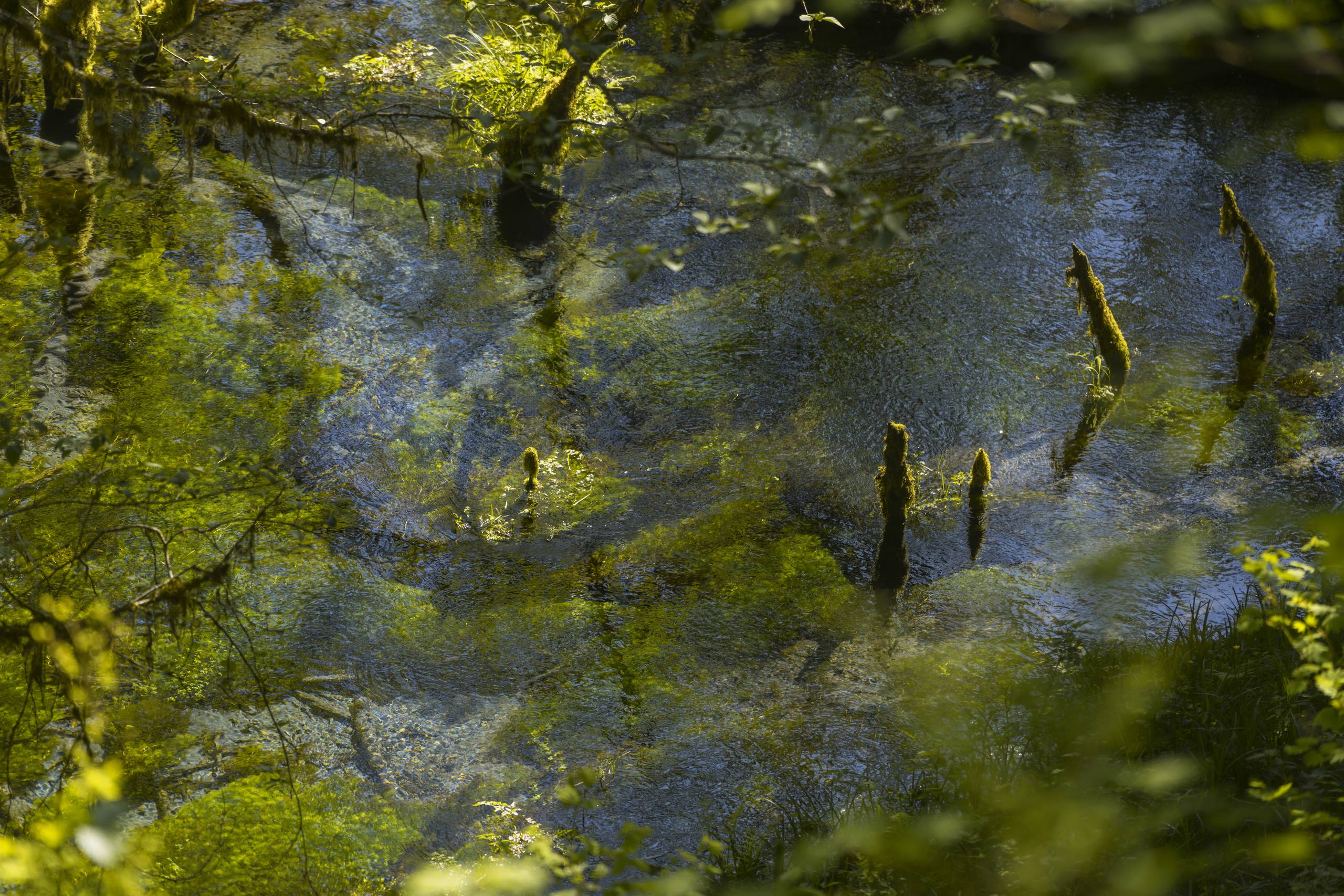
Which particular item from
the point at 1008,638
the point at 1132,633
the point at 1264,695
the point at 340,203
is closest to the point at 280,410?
the point at 340,203

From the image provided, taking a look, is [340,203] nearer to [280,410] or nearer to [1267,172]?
[280,410]

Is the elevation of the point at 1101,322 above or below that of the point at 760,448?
above

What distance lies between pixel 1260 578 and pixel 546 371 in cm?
637

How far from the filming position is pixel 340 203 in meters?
10.4

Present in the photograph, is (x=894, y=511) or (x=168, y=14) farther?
(x=168, y=14)

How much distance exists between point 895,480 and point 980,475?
3.37ft

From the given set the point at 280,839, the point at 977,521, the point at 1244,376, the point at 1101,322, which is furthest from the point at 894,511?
the point at 1244,376

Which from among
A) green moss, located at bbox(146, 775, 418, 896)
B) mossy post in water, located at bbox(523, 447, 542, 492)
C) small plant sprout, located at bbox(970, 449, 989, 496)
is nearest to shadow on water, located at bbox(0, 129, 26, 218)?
mossy post in water, located at bbox(523, 447, 542, 492)

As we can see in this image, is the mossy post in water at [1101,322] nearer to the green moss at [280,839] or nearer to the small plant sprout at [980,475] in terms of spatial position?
the small plant sprout at [980,475]

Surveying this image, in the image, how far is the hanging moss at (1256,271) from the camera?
8539 millimetres

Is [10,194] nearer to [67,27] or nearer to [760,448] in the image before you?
[67,27]

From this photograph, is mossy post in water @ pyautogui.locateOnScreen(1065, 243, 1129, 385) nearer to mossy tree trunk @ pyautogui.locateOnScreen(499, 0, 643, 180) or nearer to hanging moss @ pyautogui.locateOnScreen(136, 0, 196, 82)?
mossy tree trunk @ pyautogui.locateOnScreen(499, 0, 643, 180)

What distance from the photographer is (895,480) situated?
6238mm

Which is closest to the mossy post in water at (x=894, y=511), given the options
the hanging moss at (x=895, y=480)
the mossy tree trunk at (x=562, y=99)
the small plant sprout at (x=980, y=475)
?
the hanging moss at (x=895, y=480)
